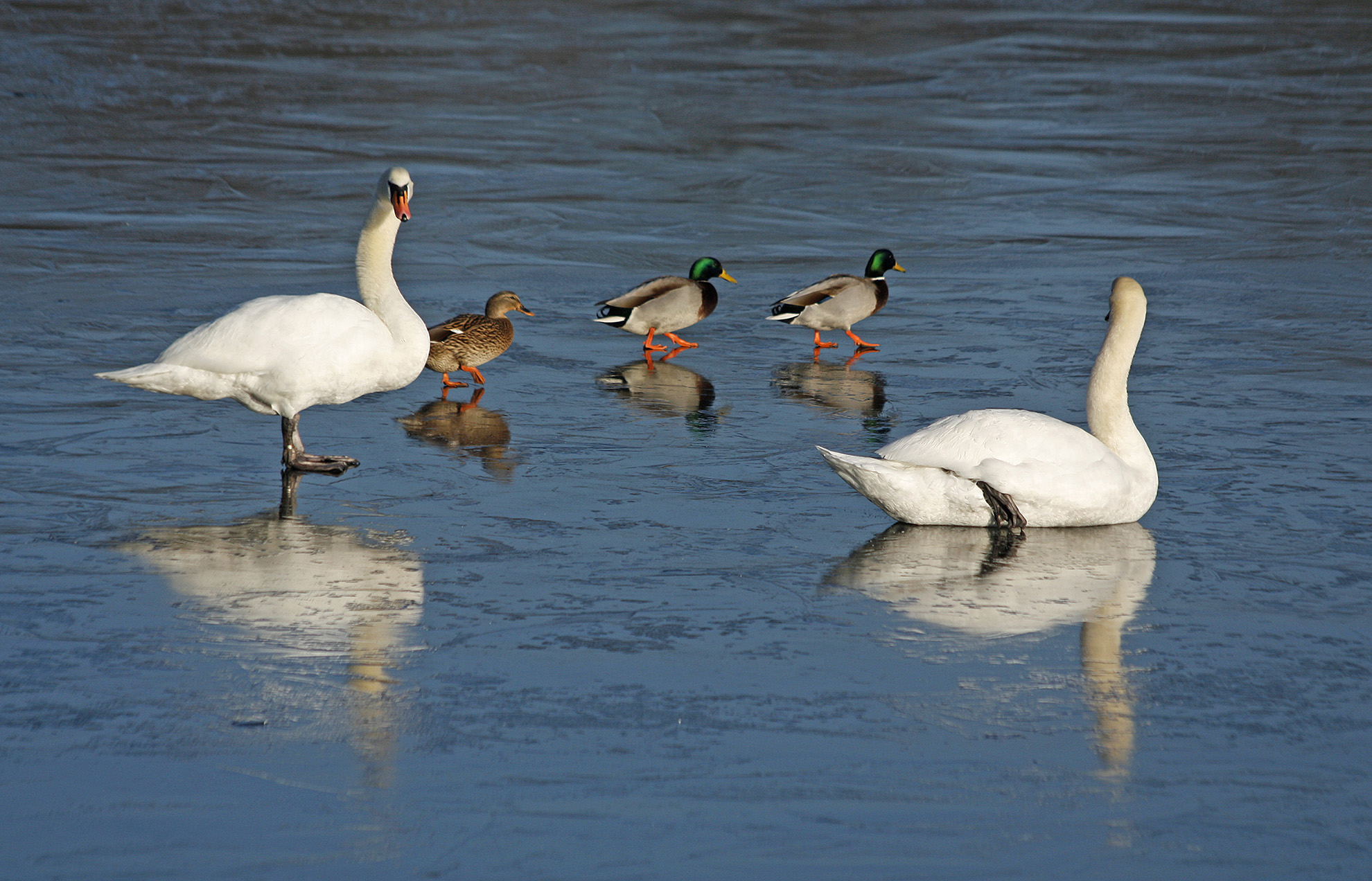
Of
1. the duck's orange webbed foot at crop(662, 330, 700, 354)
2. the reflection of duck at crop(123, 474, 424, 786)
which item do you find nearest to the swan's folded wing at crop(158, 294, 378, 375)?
the reflection of duck at crop(123, 474, 424, 786)

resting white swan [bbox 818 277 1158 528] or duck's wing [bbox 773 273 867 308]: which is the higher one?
duck's wing [bbox 773 273 867 308]

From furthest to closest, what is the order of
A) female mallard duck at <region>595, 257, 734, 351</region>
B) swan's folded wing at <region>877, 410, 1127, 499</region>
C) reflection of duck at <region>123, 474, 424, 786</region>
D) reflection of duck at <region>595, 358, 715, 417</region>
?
female mallard duck at <region>595, 257, 734, 351</region>
reflection of duck at <region>595, 358, 715, 417</region>
swan's folded wing at <region>877, 410, 1127, 499</region>
reflection of duck at <region>123, 474, 424, 786</region>

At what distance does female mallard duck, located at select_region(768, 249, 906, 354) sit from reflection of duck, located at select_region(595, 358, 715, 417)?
1042mm

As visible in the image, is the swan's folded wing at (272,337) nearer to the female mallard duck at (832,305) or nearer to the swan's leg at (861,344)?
the female mallard duck at (832,305)

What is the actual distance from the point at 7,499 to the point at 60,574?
108cm

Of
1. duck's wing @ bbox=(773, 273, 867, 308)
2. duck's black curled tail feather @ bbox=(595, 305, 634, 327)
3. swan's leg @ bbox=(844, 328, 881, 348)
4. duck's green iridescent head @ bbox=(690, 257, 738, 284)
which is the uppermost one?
duck's green iridescent head @ bbox=(690, 257, 738, 284)

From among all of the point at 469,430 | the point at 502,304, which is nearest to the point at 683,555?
the point at 469,430

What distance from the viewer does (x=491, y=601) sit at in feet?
18.4

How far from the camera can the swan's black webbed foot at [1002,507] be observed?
254 inches

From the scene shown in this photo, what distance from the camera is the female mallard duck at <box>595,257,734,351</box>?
1048 centimetres

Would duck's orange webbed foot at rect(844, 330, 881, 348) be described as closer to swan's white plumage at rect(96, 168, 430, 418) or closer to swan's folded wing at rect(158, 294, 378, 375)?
swan's white plumage at rect(96, 168, 430, 418)

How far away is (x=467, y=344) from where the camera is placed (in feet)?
30.8

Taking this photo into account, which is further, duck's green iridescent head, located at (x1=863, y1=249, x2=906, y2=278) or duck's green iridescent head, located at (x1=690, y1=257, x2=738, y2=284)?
duck's green iridescent head, located at (x1=863, y1=249, x2=906, y2=278)

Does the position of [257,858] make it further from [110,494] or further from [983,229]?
[983,229]
